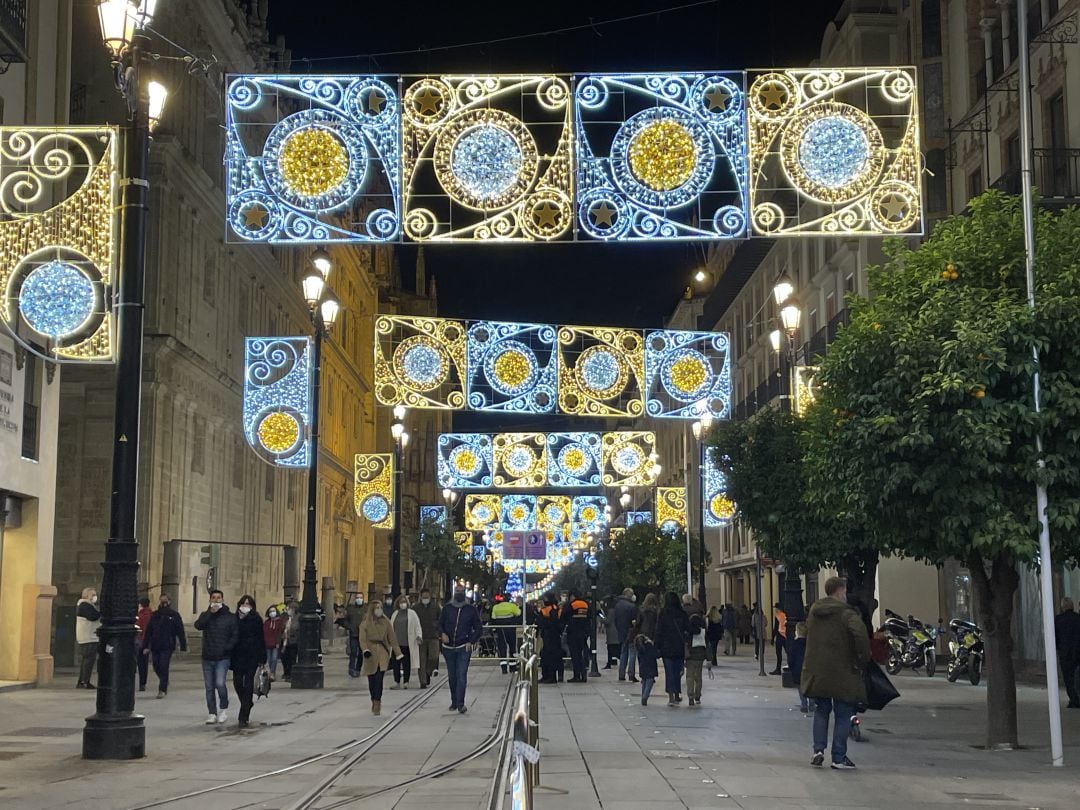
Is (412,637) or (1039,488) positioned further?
(412,637)

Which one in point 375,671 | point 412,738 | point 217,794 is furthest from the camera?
point 375,671

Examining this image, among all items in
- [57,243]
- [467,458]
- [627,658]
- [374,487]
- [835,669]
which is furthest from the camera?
[374,487]

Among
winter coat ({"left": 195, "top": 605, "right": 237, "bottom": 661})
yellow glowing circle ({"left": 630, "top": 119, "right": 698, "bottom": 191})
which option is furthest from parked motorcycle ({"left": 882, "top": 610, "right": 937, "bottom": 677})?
winter coat ({"left": 195, "top": 605, "right": 237, "bottom": 661})

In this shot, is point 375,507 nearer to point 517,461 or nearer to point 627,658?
point 517,461

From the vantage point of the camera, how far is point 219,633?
743 inches

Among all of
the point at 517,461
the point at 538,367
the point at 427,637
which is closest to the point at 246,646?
the point at 427,637

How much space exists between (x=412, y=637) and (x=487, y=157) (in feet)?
38.9

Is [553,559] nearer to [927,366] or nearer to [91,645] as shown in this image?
[91,645]

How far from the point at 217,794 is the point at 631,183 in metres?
10.1

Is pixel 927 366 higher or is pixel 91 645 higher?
pixel 927 366

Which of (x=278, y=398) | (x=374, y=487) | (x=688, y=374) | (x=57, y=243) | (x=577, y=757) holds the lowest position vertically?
(x=577, y=757)

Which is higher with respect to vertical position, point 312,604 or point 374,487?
point 374,487

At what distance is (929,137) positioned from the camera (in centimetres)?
3597

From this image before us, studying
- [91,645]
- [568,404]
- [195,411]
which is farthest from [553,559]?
[91,645]
